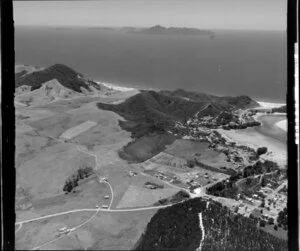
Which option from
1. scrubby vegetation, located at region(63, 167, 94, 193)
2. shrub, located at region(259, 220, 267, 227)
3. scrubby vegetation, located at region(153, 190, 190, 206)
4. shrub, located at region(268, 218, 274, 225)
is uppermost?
scrubby vegetation, located at region(63, 167, 94, 193)

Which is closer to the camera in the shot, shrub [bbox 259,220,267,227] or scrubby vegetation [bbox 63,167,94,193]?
shrub [bbox 259,220,267,227]

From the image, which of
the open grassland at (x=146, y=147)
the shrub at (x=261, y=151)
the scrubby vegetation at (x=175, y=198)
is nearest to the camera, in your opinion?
the scrubby vegetation at (x=175, y=198)

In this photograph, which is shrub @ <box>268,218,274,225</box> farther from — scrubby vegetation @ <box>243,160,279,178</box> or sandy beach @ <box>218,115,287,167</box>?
sandy beach @ <box>218,115,287,167</box>

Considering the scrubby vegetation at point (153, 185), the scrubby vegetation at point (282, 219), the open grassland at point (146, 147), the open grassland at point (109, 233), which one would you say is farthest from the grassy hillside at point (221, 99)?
the open grassland at point (109, 233)

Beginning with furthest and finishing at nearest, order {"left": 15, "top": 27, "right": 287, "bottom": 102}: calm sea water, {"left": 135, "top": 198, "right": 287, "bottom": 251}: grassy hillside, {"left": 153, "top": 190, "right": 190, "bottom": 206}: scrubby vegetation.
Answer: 1. {"left": 15, "top": 27, "right": 287, "bottom": 102}: calm sea water
2. {"left": 153, "top": 190, "right": 190, "bottom": 206}: scrubby vegetation
3. {"left": 135, "top": 198, "right": 287, "bottom": 251}: grassy hillside

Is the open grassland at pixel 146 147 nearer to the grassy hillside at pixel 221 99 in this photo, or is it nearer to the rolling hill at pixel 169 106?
the rolling hill at pixel 169 106

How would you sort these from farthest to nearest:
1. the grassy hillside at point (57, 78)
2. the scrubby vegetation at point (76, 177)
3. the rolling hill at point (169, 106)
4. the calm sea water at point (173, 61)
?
1. the grassy hillside at point (57, 78)
2. the rolling hill at point (169, 106)
3. the calm sea water at point (173, 61)
4. the scrubby vegetation at point (76, 177)

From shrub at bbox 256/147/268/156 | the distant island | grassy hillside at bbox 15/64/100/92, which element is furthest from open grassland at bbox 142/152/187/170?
grassy hillside at bbox 15/64/100/92

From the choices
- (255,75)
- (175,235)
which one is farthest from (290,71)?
(255,75)
